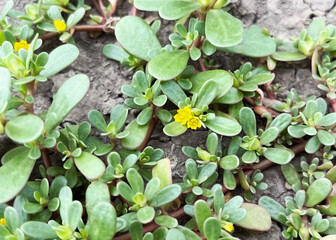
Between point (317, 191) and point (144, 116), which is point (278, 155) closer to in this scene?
point (317, 191)

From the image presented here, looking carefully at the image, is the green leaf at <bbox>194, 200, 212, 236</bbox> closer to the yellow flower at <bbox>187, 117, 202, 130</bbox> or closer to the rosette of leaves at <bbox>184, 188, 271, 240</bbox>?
the rosette of leaves at <bbox>184, 188, 271, 240</bbox>

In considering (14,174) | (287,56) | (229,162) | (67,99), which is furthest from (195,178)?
(287,56)

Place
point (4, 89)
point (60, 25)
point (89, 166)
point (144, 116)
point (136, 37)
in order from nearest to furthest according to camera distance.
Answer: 1. point (4, 89)
2. point (89, 166)
3. point (144, 116)
4. point (136, 37)
5. point (60, 25)

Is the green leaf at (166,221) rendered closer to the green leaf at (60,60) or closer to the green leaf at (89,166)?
the green leaf at (89,166)

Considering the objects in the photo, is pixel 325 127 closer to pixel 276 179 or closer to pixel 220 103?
pixel 276 179

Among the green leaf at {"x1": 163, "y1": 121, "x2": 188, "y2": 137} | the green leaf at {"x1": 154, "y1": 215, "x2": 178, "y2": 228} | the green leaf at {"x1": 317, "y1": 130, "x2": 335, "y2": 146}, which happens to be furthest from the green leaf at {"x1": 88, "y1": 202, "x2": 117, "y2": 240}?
the green leaf at {"x1": 317, "y1": 130, "x2": 335, "y2": 146}

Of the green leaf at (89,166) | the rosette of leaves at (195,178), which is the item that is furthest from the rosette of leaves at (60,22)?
the rosette of leaves at (195,178)
